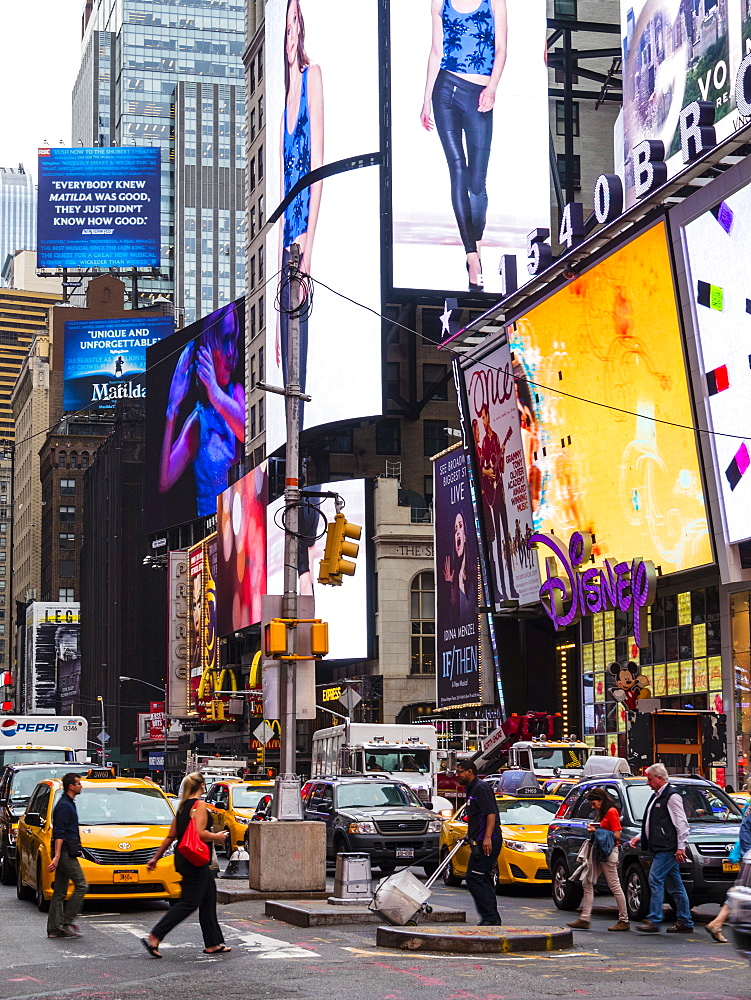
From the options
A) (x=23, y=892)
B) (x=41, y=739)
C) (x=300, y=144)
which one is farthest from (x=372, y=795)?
(x=300, y=144)

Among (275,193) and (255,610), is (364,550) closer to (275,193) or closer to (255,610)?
(255,610)

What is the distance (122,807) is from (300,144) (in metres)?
67.7

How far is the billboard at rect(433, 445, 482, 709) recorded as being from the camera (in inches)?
2527

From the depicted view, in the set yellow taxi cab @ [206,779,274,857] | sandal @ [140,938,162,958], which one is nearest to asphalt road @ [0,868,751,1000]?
sandal @ [140,938,162,958]

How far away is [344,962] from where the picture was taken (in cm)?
1441

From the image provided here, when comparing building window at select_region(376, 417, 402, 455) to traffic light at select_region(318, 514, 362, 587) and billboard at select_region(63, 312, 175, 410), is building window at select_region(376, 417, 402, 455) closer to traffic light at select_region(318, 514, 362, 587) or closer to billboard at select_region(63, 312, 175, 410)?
traffic light at select_region(318, 514, 362, 587)

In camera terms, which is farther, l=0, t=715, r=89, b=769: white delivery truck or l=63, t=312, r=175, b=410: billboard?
l=63, t=312, r=175, b=410: billboard

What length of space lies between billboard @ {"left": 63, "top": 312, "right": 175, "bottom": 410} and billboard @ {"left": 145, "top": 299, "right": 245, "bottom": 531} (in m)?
28.7

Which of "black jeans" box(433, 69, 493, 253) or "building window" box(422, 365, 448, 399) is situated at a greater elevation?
"black jeans" box(433, 69, 493, 253)

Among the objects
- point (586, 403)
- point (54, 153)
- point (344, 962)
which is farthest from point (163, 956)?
point (54, 153)

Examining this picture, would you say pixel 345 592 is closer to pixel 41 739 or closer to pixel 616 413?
pixel 616 413

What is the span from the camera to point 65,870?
17.0 m

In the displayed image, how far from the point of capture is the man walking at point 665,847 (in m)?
17.2

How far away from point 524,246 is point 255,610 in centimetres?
2544
